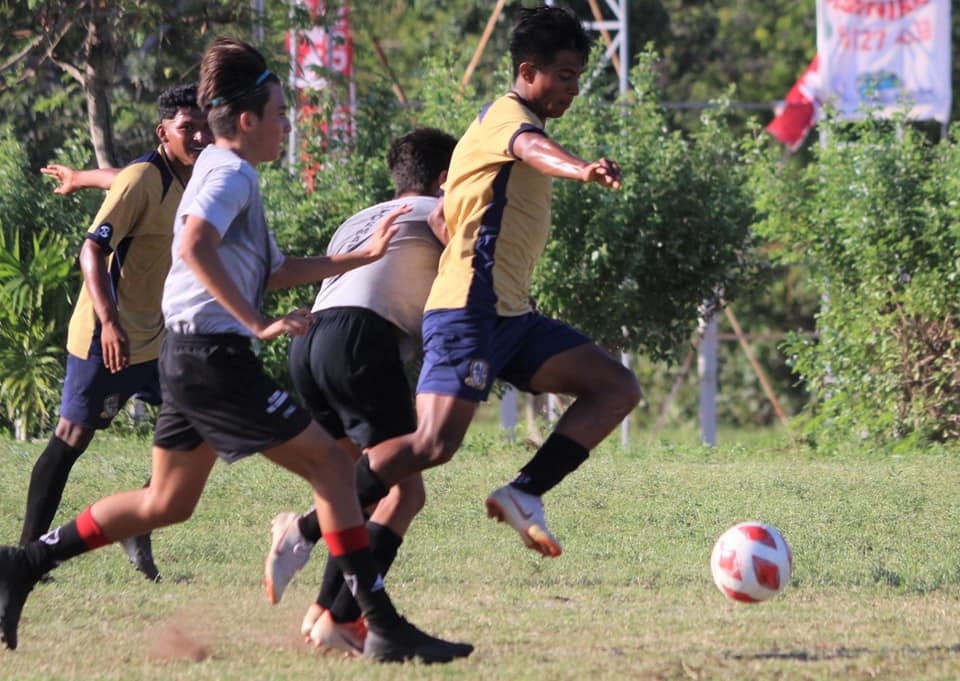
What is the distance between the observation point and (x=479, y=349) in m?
5.37

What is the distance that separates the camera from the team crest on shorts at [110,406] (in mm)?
6648

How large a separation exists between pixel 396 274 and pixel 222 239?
0.96 meters

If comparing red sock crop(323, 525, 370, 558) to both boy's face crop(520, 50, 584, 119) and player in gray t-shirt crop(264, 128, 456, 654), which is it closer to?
player in gray t-shirt crop(264, 128, 456, 654)

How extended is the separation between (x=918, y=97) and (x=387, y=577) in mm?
12762

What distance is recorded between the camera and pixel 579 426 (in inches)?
219

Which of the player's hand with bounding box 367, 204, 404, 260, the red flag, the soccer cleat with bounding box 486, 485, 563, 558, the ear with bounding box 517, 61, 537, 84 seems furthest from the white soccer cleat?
the red flag

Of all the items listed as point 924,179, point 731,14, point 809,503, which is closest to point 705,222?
point 924,179

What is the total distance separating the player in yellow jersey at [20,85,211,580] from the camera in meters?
6.52

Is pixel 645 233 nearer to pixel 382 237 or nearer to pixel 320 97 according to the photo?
pixel 320 97

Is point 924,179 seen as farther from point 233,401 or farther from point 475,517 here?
point 233,401

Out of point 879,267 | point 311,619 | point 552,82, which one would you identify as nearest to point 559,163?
point 552,82

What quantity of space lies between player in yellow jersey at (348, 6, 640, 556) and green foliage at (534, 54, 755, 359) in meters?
7.47

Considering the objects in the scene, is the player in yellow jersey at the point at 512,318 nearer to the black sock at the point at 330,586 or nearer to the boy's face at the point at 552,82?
the boy's face at the point at 552,82

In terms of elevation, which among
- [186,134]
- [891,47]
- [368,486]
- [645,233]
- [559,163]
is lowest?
[645,233]
